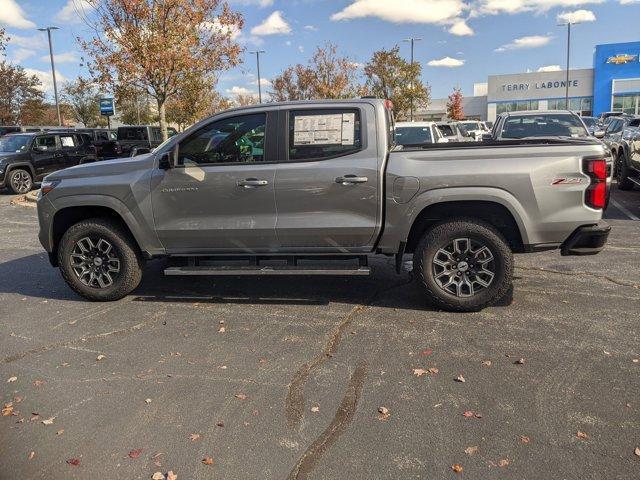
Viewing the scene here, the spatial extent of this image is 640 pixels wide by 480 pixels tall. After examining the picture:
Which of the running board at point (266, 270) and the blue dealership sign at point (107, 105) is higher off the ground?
the blue dealership sign at point (107, 105)

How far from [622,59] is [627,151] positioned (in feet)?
184

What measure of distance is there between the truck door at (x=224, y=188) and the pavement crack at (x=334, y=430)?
73.6 inches

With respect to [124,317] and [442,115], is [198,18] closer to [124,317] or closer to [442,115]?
[124,317]

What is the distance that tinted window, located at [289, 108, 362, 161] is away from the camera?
4953 millimetres

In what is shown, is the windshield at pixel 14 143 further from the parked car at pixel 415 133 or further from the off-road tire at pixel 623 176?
the off-road tire at pixel 623 176

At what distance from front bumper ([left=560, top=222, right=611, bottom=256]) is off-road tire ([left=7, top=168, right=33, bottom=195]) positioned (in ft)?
51.9

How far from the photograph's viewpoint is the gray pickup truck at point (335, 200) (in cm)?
464

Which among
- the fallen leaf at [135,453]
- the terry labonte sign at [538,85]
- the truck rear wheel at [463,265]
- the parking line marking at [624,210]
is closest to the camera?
the fallen leaf at [135,453]

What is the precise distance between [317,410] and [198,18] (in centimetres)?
1380

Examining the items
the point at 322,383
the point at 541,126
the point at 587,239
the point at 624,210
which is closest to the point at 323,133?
the point at 322,383

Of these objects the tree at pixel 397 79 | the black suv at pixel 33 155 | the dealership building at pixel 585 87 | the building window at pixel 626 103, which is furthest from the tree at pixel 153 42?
the building window at pixel 626 103

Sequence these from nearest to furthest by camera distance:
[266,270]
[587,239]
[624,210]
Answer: [587,239] < [266,270] < [624,210]

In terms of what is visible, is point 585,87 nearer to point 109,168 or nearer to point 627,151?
point 627,151

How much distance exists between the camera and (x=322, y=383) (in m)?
3.70
